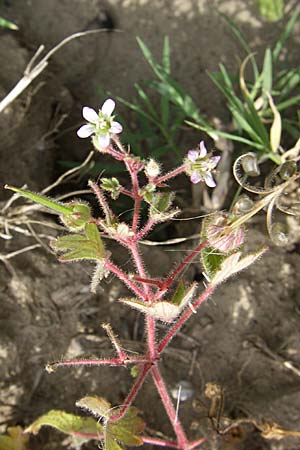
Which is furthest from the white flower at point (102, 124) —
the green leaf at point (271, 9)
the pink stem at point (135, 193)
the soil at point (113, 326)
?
the green leaf at point (271, 9)

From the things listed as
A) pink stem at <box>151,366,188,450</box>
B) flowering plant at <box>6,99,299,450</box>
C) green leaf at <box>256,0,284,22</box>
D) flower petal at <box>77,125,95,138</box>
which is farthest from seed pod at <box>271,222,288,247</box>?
green leaf at <box>256,0,284,22</box>

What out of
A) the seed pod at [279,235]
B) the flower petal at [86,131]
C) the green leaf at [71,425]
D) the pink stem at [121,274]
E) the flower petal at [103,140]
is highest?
the flower petal at [86,131]

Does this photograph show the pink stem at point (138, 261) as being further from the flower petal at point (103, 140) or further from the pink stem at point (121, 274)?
the flower petal at point (103, 140)

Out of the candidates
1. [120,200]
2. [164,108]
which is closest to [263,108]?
[164,108]

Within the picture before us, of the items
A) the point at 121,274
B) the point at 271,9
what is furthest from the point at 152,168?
the point at 271,9

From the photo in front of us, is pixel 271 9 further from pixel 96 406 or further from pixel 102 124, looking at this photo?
pixel 96 406

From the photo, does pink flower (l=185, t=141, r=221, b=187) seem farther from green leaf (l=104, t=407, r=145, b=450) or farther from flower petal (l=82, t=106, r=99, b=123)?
green leaf (l=104, t=407, r=145, b=450)

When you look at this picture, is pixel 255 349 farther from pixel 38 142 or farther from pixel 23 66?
pixel 23 66
